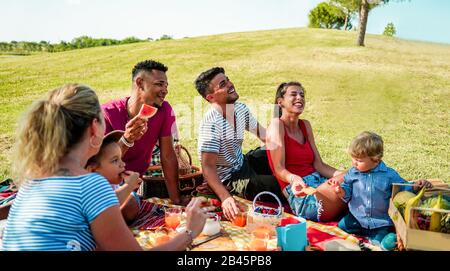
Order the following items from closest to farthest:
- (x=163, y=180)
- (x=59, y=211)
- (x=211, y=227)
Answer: (x=59, y=211), (x=211, y=227), (x=163, y=180)

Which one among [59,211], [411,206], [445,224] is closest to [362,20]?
[411,206]

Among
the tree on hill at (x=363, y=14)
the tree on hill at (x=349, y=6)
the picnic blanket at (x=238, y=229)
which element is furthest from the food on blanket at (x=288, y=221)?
the tree on hill at (x=349, y=6)

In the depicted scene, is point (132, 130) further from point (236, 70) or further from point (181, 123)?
point (236, 70)

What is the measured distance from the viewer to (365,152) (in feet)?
11.9

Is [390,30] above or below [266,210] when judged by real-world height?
above

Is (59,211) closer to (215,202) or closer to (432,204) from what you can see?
(215,202)

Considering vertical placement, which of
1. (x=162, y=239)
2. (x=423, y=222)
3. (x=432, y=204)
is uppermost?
(x=432, y=204)

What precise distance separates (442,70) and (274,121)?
17.7m

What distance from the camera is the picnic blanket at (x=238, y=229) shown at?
3316 millimetres

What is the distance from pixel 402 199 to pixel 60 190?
2.58 m

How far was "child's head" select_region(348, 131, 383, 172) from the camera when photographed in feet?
11.8

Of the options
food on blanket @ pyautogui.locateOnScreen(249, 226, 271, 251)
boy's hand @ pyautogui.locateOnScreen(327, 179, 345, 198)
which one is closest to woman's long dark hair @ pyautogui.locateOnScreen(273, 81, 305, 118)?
boy's hand @ pyautogui.locateOnScreen(327, 179, 345, 198)

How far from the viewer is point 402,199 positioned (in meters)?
3.38

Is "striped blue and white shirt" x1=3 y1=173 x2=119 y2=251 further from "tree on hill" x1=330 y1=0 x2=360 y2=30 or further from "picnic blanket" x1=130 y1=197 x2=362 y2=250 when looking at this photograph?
"tree on hill" x1=330 y1=0 x2=360 y2=30
